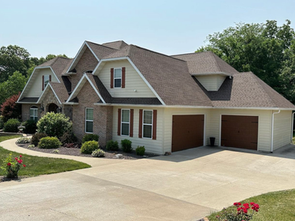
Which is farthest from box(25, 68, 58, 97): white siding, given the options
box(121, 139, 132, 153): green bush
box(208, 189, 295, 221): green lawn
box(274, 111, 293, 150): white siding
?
box(208, 189, 295, 221): green lawn

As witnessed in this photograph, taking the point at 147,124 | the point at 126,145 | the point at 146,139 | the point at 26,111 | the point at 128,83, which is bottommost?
the point at 126,145

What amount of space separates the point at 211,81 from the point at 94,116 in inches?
389

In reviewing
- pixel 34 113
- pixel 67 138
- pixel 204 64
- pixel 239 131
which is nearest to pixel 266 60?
pixel 204 64

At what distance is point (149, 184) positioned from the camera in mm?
9727

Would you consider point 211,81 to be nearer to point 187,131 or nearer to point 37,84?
point 187,131

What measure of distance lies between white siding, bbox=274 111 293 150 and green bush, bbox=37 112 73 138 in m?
15.1

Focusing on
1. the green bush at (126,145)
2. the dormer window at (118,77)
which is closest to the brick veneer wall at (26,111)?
the dormer window at (118,77)

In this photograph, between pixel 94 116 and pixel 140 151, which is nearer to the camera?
pixel 140 151

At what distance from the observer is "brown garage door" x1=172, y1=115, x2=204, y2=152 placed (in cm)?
1717

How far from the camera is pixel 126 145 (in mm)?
16672

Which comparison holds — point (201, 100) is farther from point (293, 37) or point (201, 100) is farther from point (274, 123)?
point (293, 37)

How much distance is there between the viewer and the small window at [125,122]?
18.1 metres

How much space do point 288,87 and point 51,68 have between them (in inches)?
1037

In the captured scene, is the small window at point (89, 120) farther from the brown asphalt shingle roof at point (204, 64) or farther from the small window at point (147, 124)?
the brown asphalt shingle roof at point (204, 64)
